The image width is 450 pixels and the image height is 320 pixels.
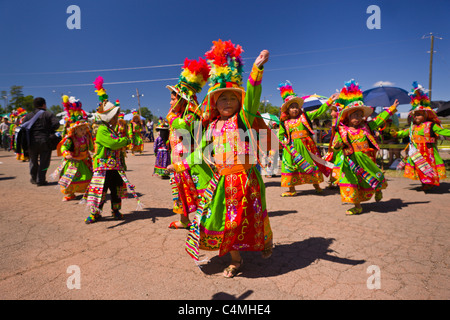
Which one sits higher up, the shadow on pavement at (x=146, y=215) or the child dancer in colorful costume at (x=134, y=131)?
the child dancer in colorful costume at (x=134, y=131)

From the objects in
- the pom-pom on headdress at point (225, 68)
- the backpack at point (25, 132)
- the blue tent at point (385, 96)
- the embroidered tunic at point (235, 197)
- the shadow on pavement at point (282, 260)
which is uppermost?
the blue tent at point (385, 96)

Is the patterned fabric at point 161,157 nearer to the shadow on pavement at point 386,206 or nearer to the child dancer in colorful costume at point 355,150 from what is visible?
the child dancer in colorful costume at point 355,150

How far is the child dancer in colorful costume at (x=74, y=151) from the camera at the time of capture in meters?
5.67

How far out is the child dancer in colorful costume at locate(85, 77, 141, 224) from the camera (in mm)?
4398

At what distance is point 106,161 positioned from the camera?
4574mm

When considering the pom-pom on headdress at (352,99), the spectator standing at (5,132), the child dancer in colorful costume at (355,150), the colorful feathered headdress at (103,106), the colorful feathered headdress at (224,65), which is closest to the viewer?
the colorful feathered headdress at (224,65)

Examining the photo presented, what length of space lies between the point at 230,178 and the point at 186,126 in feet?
3.94

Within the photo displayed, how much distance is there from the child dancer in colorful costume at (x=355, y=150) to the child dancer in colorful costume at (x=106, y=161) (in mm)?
3652

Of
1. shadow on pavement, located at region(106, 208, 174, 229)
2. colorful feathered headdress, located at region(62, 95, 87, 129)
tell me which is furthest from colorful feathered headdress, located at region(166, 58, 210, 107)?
colorful feathered headdress, located at region(62, 95, 87, 129)

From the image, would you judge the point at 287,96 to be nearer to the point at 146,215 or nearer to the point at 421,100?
the point at 421,100

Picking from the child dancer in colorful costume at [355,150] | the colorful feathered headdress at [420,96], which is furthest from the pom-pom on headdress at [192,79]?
the colorful feathered headdress at [420,96]

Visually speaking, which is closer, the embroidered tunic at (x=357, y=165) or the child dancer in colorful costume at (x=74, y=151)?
the embroidered tunic at (x=357, y=165)

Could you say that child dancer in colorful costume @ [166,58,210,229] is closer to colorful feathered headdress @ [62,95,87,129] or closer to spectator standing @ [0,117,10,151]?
colorful feathered headdress @ [62,95,87,129]
